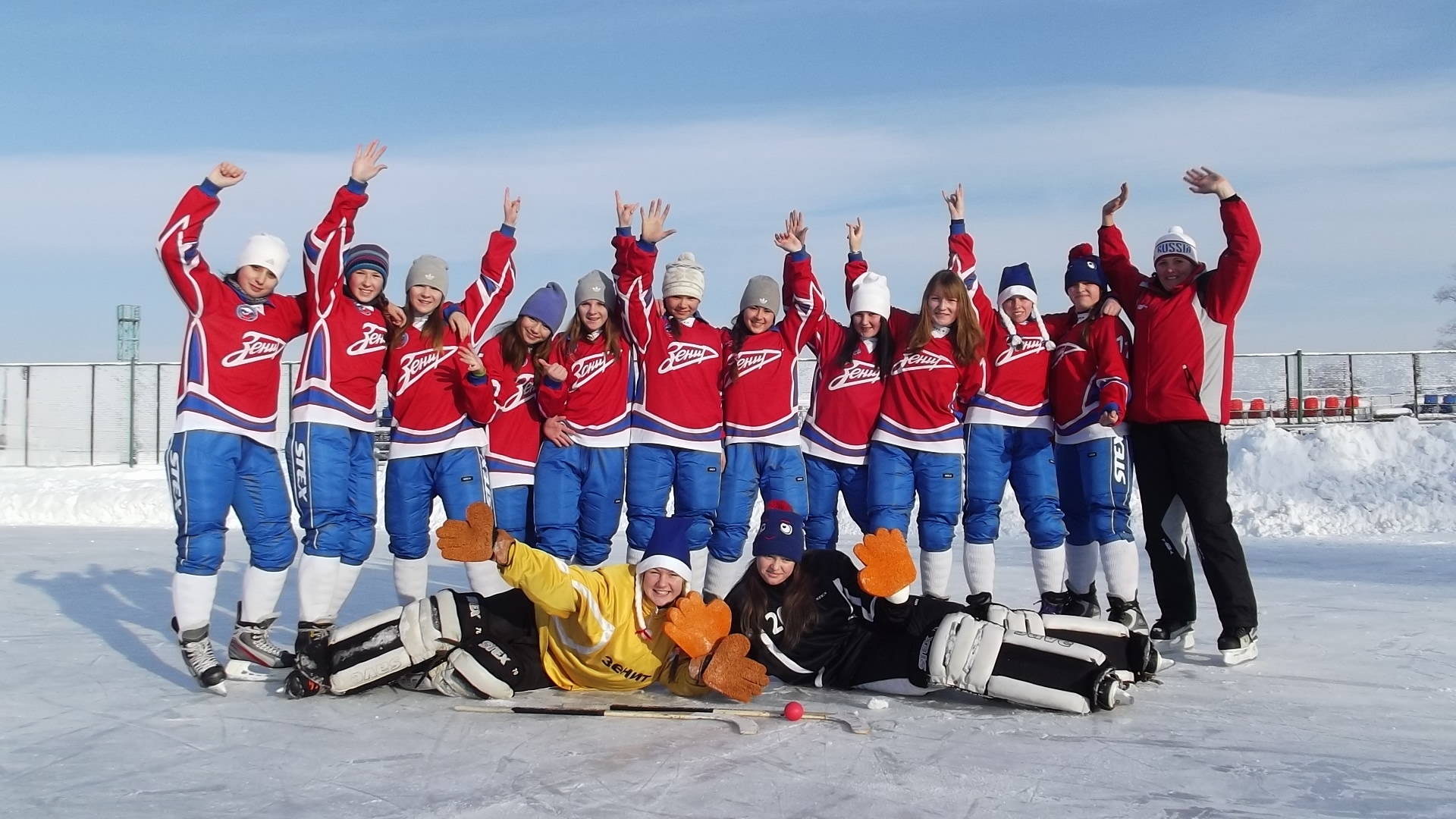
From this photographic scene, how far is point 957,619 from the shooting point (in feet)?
12.2

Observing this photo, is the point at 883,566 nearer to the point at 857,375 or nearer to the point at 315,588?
the point at 857,375

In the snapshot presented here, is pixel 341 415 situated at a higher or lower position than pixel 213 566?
higher

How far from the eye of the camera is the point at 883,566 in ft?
12.4

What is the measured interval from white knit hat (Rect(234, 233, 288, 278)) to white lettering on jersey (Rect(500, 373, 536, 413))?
1.26 m

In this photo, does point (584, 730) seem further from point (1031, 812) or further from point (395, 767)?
point (1031, 812)

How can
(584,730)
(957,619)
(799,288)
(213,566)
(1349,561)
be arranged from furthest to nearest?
(1349,561)
(799,288)
(213,566)
(957,619)
(584,730)

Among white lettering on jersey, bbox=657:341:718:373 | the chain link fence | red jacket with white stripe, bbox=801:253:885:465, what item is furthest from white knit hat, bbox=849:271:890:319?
the chain link fence

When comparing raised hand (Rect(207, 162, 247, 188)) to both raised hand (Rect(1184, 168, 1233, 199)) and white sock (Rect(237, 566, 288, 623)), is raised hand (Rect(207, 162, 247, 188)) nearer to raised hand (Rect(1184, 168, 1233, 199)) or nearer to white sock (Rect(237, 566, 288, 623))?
white sock (Rect(237, 566, 288, 623))

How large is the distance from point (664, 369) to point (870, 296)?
3.72ft

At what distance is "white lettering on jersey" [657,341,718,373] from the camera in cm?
525

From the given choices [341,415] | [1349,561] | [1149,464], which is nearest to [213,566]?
[341,415]

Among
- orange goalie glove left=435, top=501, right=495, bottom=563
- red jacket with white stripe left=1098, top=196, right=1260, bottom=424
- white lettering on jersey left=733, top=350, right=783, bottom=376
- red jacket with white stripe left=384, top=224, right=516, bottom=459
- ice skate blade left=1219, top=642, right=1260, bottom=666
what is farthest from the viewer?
white lettering on jersey left=733, top=350, right=783, bottom=376

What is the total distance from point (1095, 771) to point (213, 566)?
3391 millimetres

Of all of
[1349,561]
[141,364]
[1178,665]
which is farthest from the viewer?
[141,364]
